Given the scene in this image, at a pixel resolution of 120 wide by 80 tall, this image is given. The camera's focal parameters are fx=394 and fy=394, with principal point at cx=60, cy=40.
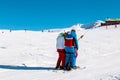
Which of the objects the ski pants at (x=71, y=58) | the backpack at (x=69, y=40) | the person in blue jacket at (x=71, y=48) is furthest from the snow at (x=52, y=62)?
the backpack at (x=69, y=40)

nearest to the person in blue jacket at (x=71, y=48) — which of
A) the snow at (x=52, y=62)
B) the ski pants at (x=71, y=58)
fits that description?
the ski pants at (x=71, y=58)

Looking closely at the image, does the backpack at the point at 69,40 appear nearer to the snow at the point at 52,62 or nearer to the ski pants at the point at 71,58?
the ski pants at the point at 71,58

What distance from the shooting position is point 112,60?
18.4 meters

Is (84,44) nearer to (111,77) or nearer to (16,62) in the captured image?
(16,62)

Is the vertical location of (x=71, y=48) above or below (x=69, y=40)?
below

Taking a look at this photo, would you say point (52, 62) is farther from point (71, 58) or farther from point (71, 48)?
point (71, 48)

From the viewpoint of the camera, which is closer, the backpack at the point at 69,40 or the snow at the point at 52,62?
the snow at the point at 52,62

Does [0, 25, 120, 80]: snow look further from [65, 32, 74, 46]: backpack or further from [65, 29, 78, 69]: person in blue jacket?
[65, 32, 74, 46]: backpack

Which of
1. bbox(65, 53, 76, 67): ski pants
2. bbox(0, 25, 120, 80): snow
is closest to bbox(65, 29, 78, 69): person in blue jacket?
bbox(65, 53, 76, 67): ski pants

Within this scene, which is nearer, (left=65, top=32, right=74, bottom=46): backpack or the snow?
the snow

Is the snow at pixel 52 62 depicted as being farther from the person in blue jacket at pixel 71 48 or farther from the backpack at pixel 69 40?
the backpack at pixel 69 40

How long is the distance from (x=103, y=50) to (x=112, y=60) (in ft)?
14.7

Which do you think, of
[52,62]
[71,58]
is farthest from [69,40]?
[52,62]

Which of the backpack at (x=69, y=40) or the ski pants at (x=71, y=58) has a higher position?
the backpack at (x=69, y=40)
